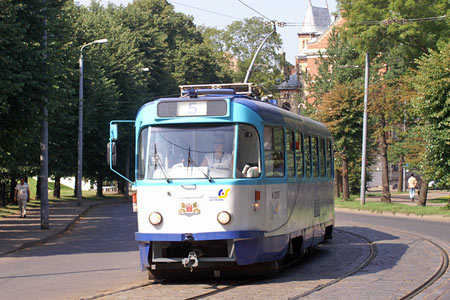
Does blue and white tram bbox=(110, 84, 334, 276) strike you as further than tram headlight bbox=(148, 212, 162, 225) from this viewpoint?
No

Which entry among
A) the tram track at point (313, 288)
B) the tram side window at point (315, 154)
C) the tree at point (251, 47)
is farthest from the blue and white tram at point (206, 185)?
the tree at point (251, 47)

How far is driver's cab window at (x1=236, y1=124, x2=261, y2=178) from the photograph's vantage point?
1245 centimetres

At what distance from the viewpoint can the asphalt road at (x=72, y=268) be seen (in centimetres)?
1230

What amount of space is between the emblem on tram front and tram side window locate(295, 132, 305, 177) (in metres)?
3.51

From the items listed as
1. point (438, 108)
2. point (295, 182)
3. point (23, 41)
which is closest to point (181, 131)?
point (295, 182)

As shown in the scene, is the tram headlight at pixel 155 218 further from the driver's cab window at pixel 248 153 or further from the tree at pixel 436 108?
the tree at pixel 436 108

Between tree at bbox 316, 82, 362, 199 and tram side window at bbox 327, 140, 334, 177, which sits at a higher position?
tree at bbox 316, 82, 362, 199

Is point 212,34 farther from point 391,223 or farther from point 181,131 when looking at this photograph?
point 181,131

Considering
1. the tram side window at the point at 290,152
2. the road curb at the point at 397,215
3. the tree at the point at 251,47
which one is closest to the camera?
the tram side window at the point at 290,152

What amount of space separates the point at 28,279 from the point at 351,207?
1200 inches

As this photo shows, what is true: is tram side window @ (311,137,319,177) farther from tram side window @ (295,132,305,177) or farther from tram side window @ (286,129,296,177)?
tram side window @ (286,129,296,177)

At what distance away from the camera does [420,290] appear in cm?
1166

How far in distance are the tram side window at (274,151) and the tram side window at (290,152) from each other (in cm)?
43

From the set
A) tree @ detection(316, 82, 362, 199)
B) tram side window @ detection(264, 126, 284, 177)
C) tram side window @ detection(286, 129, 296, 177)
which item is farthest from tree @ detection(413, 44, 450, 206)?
tram side window @ detection(264, 126, 284, 177)
